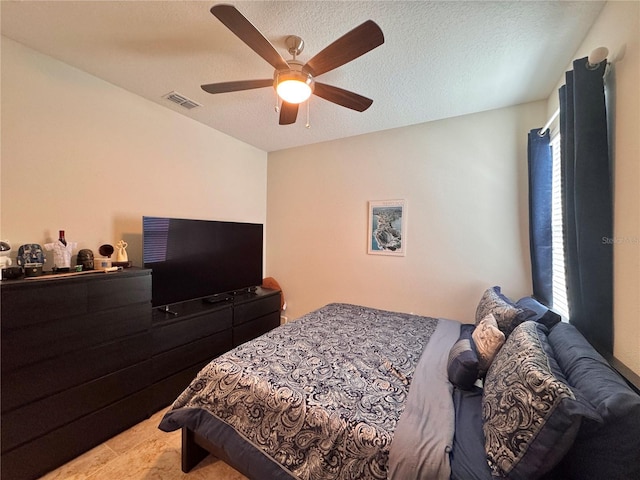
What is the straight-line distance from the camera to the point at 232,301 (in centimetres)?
288

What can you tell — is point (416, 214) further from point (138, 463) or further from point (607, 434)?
point (138, 463)

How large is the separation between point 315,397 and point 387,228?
2155mm

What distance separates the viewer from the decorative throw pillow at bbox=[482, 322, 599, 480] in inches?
32.9

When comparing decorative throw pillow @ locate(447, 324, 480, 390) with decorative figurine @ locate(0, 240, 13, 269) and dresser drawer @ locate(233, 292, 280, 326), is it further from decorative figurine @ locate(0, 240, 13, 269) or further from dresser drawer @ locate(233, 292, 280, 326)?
decorative figurine @ locate(0, 240, 13, 269)

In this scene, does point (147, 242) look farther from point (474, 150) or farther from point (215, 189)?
point (474, 150)

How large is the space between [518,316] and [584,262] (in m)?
0.51

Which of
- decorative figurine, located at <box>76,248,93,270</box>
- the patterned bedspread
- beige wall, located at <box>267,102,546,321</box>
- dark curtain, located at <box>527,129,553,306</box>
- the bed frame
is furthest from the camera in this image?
beige wall, located at <box>267,102,546,321</box>

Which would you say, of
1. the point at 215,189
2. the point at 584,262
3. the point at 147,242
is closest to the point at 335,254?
the point at 215,189

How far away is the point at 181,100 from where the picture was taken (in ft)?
8.18

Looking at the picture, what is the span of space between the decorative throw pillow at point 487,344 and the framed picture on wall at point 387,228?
4.77 feet

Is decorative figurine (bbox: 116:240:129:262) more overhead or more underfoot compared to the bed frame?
more overhead

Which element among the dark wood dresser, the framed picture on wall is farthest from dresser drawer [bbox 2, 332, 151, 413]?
the framed picture on wall

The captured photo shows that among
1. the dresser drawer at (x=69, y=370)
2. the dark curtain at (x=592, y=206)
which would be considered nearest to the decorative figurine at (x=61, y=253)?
the dresser drawer at (x=69, y=370)

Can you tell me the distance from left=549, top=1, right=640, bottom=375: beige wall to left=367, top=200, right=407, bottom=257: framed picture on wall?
178cm
